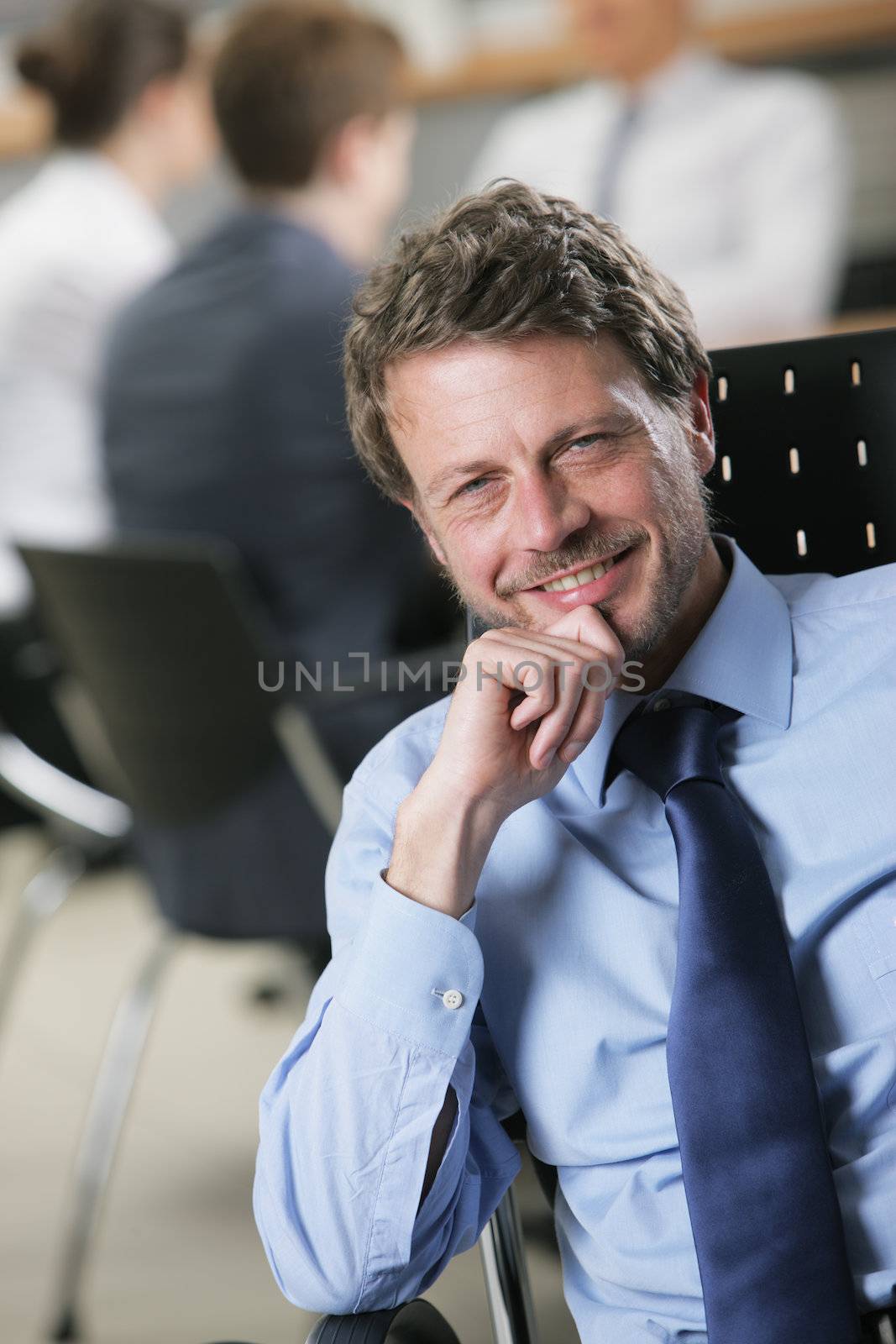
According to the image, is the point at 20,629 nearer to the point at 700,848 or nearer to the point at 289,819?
the point at 289,819

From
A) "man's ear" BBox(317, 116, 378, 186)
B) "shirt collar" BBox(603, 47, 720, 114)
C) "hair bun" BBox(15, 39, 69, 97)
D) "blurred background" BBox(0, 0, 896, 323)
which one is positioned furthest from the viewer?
"blurred background" BBox(0, 0, 896, 323)

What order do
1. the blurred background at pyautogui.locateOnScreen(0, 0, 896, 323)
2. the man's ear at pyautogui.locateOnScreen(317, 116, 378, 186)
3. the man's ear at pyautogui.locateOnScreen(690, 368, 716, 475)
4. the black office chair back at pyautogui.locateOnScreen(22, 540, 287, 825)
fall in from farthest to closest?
the blurred background at pyautogui.locateOnScreen(0, 0, 896, 323), the man's ear at pyautogui.locateOnScreen(317, 116, 378, 186), the black office chair back at pyautogui.locateOnScreen(22, 540, 287, 825), the man's ear at pyautogui.locateOnScreen(690, 368, 716, 475)

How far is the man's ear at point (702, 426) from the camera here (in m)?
1.14

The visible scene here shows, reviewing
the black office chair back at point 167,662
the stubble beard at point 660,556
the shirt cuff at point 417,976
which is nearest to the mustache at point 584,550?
the stubble beard at point 660,556

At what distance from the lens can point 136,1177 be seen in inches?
93.1

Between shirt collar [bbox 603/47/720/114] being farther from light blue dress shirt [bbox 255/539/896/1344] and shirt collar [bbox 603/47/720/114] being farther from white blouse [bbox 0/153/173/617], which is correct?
light blue dress shirt [bbox 255/539/896/1344]

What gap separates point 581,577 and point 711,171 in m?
2.25

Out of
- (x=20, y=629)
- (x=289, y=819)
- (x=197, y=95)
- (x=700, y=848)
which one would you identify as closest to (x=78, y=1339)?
(x=289, y=819)

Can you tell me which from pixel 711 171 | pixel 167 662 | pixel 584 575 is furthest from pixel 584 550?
pixel 711 171

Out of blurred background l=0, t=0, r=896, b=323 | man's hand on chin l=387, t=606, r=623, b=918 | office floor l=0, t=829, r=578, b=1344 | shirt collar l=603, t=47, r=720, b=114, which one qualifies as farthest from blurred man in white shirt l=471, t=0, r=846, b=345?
man's hand on chin l=387, t=606, r=623, b=918

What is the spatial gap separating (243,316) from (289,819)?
0.72 m

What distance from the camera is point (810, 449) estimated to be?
1192 millimetres

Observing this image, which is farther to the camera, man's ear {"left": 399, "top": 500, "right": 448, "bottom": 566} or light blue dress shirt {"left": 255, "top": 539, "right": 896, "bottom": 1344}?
man's ear {"left": 399, "top": 500, "right": 448, "bottom": 566}

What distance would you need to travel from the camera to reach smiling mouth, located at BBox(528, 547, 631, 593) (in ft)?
3.53
